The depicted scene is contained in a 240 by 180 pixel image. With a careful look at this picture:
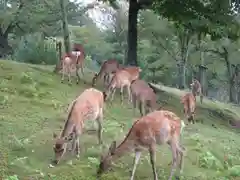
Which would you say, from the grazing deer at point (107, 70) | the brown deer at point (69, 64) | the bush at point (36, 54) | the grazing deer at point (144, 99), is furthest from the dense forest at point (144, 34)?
the grazing deer at point (144, 99)

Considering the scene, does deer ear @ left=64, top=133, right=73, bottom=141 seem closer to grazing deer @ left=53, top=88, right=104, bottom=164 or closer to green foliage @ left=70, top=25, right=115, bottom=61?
grazing deer @ left=53, top=88, right=104, bottom=164

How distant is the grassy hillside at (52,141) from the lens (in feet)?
26.3

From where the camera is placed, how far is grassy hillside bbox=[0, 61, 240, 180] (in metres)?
8.03

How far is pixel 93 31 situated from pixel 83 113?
32061 millimetres

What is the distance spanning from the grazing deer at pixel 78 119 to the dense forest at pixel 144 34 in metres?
8.15

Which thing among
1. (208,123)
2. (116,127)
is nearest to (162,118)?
(116,127)

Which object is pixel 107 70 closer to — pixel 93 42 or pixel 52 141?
pixel 52 141

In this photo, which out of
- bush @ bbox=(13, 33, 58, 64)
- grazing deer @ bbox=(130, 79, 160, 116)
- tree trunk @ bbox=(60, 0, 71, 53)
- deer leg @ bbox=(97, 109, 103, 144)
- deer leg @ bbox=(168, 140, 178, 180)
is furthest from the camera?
bush @ bbox=(13, 33, 58, 64)

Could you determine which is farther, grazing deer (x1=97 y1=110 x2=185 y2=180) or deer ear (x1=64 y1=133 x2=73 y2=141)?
deer ear (x1=64 y1=133 x2=73 y2=141)

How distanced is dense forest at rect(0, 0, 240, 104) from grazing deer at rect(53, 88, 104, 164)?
815 cm

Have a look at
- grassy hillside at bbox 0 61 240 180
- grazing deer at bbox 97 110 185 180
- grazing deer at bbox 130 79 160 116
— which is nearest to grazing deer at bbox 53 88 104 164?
grassy hillside at bbox 0 61 240 180

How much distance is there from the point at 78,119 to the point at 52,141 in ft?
3.58

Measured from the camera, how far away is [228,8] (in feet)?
55.5

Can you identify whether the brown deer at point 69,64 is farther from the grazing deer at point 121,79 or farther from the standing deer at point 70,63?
the grazing deer at point 121,79
